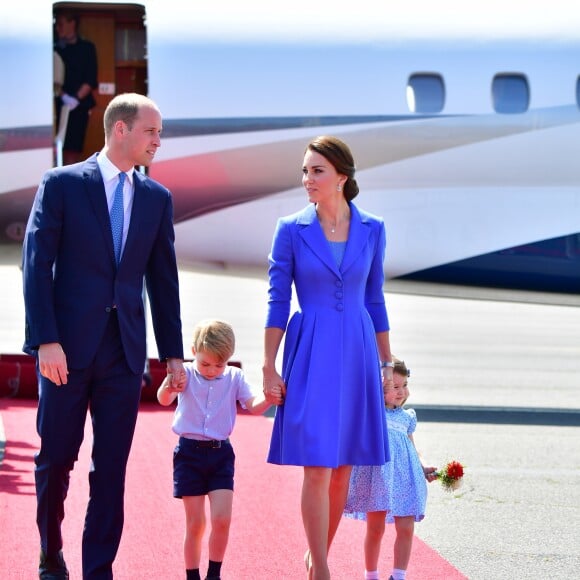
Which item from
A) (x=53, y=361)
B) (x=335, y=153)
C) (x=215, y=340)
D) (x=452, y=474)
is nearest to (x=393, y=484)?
(x=452, y=474)

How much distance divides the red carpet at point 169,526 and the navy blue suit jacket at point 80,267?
3.19 ft

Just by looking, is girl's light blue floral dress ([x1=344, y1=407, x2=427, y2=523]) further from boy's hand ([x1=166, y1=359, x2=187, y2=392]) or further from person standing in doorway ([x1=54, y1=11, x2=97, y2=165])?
person standing in doorway ([x1=54, y1=11, x2=97, y2=165])

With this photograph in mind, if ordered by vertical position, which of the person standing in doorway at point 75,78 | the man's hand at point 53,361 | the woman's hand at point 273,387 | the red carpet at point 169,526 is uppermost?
the person standing in doorway at point 75,78

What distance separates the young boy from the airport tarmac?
1.04 m

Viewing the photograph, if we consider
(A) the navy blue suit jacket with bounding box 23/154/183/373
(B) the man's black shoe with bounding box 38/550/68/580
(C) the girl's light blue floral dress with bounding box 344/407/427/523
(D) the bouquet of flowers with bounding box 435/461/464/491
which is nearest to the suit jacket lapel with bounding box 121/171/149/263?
(A) the navy blue suit jacket with bounding box 23/154/183/373

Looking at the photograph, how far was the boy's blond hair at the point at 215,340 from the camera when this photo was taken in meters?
4.66

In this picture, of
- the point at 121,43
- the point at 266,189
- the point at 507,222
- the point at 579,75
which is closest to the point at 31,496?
the point at 121,43

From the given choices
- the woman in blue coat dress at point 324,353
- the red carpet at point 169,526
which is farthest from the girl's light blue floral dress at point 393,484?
the red carpet at point 169,526

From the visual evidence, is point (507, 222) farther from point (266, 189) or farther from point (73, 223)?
point (73, 223)

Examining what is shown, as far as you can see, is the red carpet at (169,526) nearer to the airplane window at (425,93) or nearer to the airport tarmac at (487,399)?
the airport tarmac at (487,399)

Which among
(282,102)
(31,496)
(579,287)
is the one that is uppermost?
(282,102)

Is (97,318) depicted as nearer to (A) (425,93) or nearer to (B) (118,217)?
(B) (118,217)

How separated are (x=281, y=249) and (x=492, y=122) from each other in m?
8.49

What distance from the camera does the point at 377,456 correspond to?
4609 millimetres
